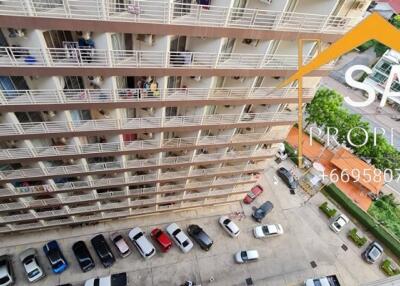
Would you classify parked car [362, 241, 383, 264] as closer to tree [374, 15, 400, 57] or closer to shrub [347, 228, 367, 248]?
shrub [347, 228, 367, 248]

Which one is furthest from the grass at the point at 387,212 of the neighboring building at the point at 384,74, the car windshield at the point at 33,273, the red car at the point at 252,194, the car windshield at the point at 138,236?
the car windshield at the point at 33,273

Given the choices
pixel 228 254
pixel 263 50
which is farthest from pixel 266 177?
pixel 263 50

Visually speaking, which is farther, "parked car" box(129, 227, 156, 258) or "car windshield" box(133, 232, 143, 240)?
"car windshield" box(133, 232, 143, 240)

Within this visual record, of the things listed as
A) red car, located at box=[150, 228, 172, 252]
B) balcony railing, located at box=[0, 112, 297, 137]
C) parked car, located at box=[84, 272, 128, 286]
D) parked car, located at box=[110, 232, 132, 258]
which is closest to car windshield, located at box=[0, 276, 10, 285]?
parked car, located at box=[84, 272, 128, 286]

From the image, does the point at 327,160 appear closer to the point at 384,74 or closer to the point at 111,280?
the point at 384,74

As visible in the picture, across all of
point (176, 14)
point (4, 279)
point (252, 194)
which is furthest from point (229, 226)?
point (176, 14)

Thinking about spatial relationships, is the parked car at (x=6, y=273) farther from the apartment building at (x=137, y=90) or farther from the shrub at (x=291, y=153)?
the shrub at (x=291, y=153)

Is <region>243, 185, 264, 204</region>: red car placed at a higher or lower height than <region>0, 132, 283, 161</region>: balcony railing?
lower

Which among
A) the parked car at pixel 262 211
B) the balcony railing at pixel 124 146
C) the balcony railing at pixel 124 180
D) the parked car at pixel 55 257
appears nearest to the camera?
the balcony railing at pixel 124 146
